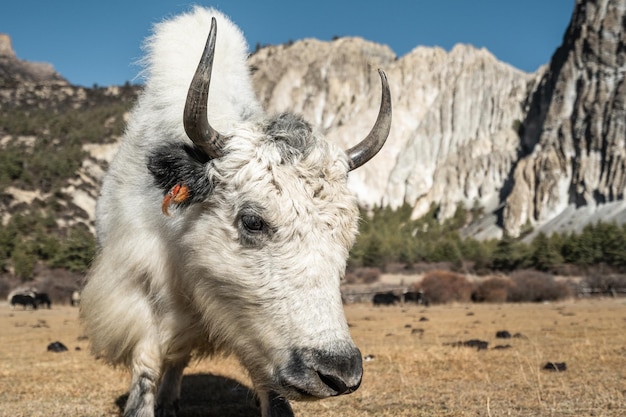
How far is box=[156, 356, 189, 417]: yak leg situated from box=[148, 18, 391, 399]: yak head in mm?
2350

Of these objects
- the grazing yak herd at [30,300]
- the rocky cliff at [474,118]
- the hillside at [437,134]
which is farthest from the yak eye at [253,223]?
the rocky cliff at [474,118]

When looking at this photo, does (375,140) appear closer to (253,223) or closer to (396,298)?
(253,223)

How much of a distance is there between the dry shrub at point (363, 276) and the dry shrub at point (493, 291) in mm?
21667

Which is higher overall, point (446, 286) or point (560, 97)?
point (560, 97)

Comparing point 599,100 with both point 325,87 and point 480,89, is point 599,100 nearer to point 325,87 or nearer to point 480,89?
point 480,89

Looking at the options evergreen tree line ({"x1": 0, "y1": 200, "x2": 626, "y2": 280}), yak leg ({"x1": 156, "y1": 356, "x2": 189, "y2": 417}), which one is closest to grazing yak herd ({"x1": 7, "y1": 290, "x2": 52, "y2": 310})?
evergreen tree line ({"x1": 0, "y1": 200, "x2": 626, "y2": 280})

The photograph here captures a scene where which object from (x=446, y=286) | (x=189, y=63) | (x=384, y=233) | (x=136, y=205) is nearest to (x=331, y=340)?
(x=136, y=205)

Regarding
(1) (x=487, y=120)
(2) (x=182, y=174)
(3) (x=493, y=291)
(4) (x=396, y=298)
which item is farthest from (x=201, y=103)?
(1) (x=487, y=120)

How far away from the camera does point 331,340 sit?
3035 millimetres

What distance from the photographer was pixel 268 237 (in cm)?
347

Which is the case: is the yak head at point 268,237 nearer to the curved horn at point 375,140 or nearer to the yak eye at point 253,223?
the yak eye at point 253,223

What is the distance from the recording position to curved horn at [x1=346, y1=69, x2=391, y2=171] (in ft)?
13.9

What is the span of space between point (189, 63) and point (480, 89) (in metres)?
139

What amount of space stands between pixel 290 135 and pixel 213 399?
455cm
